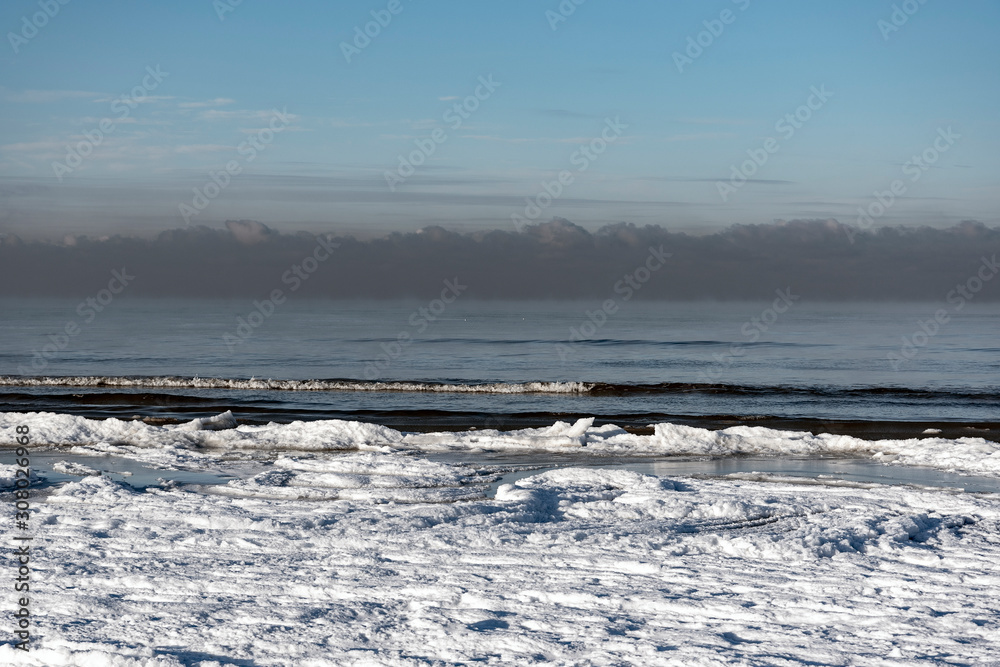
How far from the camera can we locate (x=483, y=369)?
34.8 m

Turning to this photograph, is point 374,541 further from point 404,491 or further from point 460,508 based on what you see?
point 404,491

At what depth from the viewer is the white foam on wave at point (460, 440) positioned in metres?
14.7

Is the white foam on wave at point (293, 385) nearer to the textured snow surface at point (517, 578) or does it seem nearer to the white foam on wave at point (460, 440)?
the white foam on wave at point (460, 440)

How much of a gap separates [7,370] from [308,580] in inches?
1284

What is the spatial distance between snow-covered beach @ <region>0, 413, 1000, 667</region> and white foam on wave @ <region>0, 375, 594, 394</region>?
54.2ft

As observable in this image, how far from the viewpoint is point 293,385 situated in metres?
29.4

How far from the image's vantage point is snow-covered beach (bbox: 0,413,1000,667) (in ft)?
17.0

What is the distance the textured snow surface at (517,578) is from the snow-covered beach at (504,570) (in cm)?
2

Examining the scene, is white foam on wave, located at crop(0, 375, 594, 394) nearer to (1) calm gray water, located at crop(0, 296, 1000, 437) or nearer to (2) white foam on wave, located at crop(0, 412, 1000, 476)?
(1) calm gray water, located at crop(0, 296, 1000, 437)

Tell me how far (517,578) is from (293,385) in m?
24.0

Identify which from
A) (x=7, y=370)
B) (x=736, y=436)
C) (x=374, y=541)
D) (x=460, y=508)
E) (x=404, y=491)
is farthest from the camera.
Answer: (x=7, y=370)

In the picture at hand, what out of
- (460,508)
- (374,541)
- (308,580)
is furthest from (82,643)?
Result: (460,508)

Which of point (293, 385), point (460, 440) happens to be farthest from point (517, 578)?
point (293, 385)

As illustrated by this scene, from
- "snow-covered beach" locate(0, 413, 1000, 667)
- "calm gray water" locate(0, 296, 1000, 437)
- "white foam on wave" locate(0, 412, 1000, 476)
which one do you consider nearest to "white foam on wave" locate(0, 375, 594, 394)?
"calm gray water" locate(0, 296, 1000, 437)
